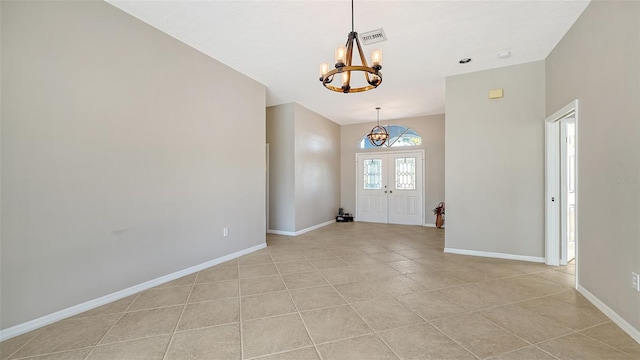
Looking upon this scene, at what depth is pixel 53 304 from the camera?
90.2 inches

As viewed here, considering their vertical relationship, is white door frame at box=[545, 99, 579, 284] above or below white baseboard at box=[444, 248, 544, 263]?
above

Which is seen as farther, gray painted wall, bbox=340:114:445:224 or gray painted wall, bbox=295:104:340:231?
gray painted wall, bbox=340:114:445:224

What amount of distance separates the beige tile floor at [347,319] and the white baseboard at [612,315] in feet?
0.15

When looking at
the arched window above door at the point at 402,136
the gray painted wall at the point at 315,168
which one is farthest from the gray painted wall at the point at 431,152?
the gray painted wall at the point at 315,168

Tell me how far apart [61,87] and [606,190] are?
4.93m

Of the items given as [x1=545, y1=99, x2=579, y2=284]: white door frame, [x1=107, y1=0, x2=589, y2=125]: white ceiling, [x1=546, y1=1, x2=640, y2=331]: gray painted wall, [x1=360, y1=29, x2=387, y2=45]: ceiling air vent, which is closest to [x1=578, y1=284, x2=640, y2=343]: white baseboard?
[x1=546, y1=1, x2=640, y2=331]: gray painted wall

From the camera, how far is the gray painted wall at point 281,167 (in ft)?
19.5

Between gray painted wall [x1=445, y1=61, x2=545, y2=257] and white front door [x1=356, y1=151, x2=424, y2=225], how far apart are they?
3.02 metres

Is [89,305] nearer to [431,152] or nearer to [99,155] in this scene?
[99,155]

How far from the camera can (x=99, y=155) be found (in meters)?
2.58

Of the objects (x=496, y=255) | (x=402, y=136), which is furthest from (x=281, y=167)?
(x=496, y=255)

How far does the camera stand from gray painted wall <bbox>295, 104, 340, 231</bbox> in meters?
6.12

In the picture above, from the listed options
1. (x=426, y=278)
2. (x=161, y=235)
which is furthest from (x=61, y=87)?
(x=426, y=278)

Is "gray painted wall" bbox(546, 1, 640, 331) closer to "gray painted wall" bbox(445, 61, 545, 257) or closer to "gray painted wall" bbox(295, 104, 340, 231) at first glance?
"gray painted wall" bbox(445, 61, 545, 257)
